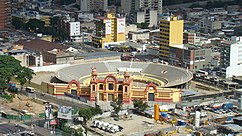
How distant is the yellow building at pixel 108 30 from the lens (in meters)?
39.0

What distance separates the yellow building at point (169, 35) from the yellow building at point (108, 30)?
4774mm

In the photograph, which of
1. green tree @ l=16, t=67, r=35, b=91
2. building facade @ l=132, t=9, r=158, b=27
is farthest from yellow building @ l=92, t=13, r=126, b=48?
green tree @ l=16, t=67, r=35, b=91

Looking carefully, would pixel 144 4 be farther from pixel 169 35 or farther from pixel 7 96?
pixel 7 96

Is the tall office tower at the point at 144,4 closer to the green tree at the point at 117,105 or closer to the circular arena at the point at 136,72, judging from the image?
the circular arena at the point at 136,72

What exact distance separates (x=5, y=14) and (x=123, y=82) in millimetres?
21375

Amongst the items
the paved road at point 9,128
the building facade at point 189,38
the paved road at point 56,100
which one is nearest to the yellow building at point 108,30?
the building facade at point 189,38

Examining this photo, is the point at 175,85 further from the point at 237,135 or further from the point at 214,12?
the point at 214,12

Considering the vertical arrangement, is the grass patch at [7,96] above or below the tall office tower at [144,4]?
below

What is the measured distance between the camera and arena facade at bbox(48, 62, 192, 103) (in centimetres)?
2647

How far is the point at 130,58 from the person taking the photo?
1421 inches

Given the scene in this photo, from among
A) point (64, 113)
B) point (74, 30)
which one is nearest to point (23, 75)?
point (64, 113)

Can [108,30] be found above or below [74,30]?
above

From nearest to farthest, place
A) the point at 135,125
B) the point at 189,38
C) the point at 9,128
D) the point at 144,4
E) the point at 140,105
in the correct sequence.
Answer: the point at 9,128 → the point at 135,125 → the point at 140,105 → the point at 189,38 → the point at 144,4

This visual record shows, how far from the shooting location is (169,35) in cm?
3450
